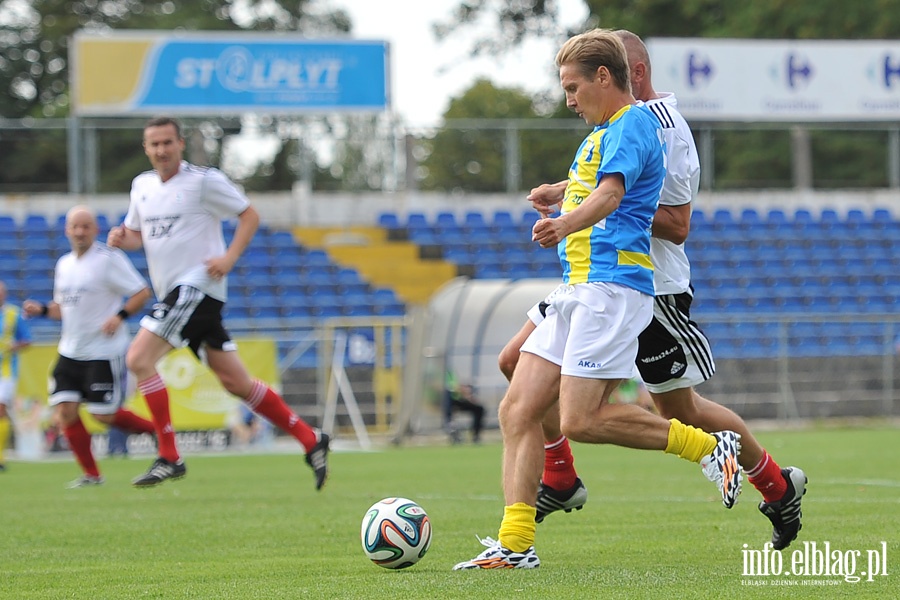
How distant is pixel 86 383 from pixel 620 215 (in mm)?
7037

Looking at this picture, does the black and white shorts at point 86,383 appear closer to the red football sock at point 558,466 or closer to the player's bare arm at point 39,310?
the player's bare arm at point 39,310

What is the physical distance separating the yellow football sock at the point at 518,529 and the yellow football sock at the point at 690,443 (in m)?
0.61

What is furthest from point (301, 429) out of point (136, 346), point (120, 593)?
point (120, 593)

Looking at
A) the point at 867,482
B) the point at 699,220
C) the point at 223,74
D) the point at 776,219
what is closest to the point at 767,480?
the point at 867,482

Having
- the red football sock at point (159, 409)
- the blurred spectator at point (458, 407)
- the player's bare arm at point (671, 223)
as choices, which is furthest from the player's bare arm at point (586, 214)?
the blurred spectator at point (458, 407)

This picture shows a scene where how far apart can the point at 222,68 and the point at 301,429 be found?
1904cm

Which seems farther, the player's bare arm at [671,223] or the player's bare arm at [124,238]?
the player's bare arm at [124,238]

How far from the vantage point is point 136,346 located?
9000 millimetres

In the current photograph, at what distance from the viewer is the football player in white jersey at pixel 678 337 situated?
227 inches

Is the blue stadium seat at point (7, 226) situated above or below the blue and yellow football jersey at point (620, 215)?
above

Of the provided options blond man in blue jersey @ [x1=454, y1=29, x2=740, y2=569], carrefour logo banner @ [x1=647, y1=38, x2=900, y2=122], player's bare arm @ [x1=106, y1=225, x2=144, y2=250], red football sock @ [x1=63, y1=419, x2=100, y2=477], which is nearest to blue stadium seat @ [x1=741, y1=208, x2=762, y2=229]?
carrefour logo banner @ [x1=647, y1=38, x2=900, y2=122]

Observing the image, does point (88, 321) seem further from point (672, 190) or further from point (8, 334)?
point (672, 190)

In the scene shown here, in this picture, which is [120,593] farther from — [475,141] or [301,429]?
[475,141]

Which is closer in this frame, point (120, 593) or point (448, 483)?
point (120, 593)
